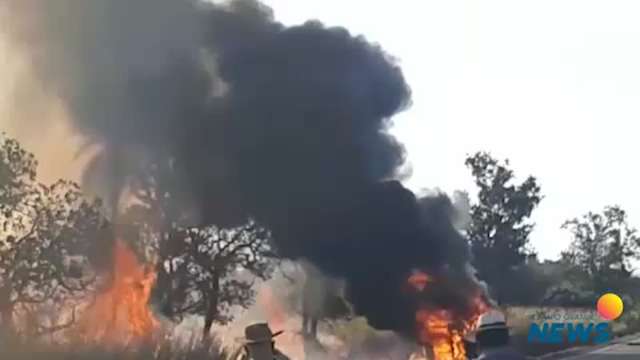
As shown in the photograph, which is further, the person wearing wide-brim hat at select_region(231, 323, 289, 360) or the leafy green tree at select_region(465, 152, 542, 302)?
the leafy green tree at select_region(465, 152, 542, 302)

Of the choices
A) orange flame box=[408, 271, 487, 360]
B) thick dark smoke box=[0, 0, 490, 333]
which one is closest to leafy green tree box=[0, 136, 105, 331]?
thick dark smoke box=[0, 0, 490, 333]

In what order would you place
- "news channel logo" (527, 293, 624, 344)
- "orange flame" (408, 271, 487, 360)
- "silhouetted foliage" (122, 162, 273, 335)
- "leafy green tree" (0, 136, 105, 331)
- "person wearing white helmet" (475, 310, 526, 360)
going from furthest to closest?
"news channel logo" (527, 293, 624, 344) < "silhouetted foliage" (122, 162, 273, 335) < "orange flame" (408, 271, 487, 360) < "leafy green tree" (0, 136, 105, 331) < "person wearing white helmet" (475, 310, 526, 360)

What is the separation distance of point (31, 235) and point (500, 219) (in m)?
29.8

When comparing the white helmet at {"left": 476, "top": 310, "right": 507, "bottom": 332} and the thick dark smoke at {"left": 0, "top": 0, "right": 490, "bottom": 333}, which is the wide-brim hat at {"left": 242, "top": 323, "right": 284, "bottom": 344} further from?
the thick dark smoke at {"left": 0, "top": 0, "right": 490, "bottom": 333}

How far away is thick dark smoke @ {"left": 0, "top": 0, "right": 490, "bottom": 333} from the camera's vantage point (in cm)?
2631

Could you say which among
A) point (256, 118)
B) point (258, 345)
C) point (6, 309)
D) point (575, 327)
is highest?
point (256, 118)

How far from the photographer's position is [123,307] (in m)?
25.5

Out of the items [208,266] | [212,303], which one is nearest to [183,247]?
[208,266]

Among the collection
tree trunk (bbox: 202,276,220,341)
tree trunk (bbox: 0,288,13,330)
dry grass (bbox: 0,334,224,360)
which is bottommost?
dry grass (bbox: 0,334,224,360)

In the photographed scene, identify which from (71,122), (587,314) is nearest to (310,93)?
(71,122)

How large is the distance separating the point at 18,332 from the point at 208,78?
8.21m

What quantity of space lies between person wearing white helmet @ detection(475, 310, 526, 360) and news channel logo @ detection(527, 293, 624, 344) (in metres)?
34.7

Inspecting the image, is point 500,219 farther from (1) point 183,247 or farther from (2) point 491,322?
(2) point 491,322

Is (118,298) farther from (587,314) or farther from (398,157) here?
(587,314)
